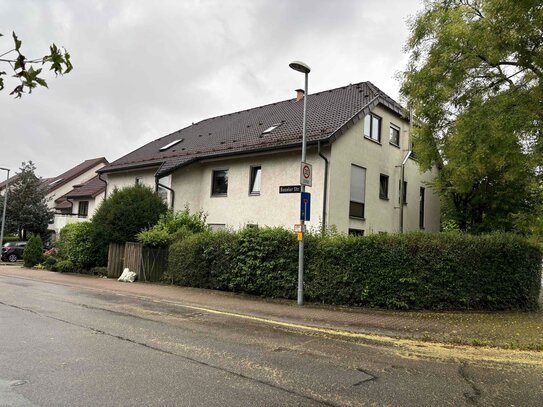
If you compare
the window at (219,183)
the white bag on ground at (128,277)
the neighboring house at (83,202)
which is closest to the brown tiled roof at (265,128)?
the window at (219,183)

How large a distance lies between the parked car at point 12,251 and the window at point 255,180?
21.3 metres

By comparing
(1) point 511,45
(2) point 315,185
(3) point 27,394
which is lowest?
(3) point 27,394

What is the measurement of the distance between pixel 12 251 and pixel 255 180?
2221cm

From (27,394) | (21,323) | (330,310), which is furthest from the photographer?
(330,310)

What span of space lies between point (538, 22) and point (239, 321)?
8997 mm

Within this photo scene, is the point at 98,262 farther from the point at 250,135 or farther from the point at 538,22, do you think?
the point at 538,22

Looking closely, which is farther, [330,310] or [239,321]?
[330,310]

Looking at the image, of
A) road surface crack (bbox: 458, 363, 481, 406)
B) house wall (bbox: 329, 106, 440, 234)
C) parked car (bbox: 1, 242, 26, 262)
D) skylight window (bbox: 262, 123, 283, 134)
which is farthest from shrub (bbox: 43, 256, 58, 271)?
road surface crack (bbox: 458, 363, 481, 406)

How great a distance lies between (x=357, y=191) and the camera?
19609mm

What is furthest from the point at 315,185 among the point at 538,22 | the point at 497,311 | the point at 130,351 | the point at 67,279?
the point at 130,351

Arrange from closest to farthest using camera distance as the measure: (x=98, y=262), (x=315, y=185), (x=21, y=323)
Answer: (x=21, y=323) < (x=315, y=185) < (x=98, y=262)

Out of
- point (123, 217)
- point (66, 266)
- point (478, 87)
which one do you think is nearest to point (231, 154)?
point (123, 217)

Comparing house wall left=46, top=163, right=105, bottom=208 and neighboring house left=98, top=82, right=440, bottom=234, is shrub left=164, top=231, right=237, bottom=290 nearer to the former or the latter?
neighboring house left=98, top=82, right=440, bottom=234

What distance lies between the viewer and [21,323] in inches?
334
